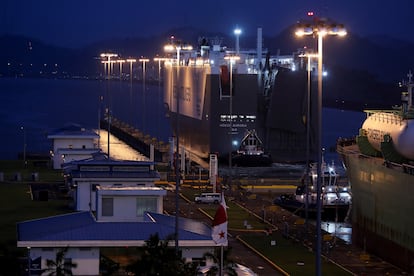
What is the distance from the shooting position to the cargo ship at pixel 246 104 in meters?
48.8

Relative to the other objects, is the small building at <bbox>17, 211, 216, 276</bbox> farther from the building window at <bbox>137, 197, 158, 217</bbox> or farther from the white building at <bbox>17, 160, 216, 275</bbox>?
the building window at <bbox>137, 197, 158, 217</bbox>

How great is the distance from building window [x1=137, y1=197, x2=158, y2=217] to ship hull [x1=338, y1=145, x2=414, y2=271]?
471cm

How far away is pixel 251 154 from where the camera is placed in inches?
1861

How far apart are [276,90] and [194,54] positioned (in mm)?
9331

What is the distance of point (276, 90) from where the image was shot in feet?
169

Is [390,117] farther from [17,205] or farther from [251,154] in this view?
[251,154]

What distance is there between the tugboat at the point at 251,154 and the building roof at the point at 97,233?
1137 inches

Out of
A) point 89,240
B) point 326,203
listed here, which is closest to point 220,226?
point 89,240

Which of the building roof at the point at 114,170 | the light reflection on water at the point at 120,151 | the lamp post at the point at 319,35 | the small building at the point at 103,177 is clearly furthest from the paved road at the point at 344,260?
the light reflection on water at the point at 120,151

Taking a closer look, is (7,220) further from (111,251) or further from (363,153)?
(363,153)

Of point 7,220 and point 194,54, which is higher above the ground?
point 194,54

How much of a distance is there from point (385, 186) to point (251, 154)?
84.1 ft

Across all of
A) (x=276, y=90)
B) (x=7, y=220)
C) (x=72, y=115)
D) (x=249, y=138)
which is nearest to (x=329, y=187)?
(x=7, y=220)

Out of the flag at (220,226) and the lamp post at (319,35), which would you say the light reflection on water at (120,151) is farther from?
the lamp post at (319,35)
